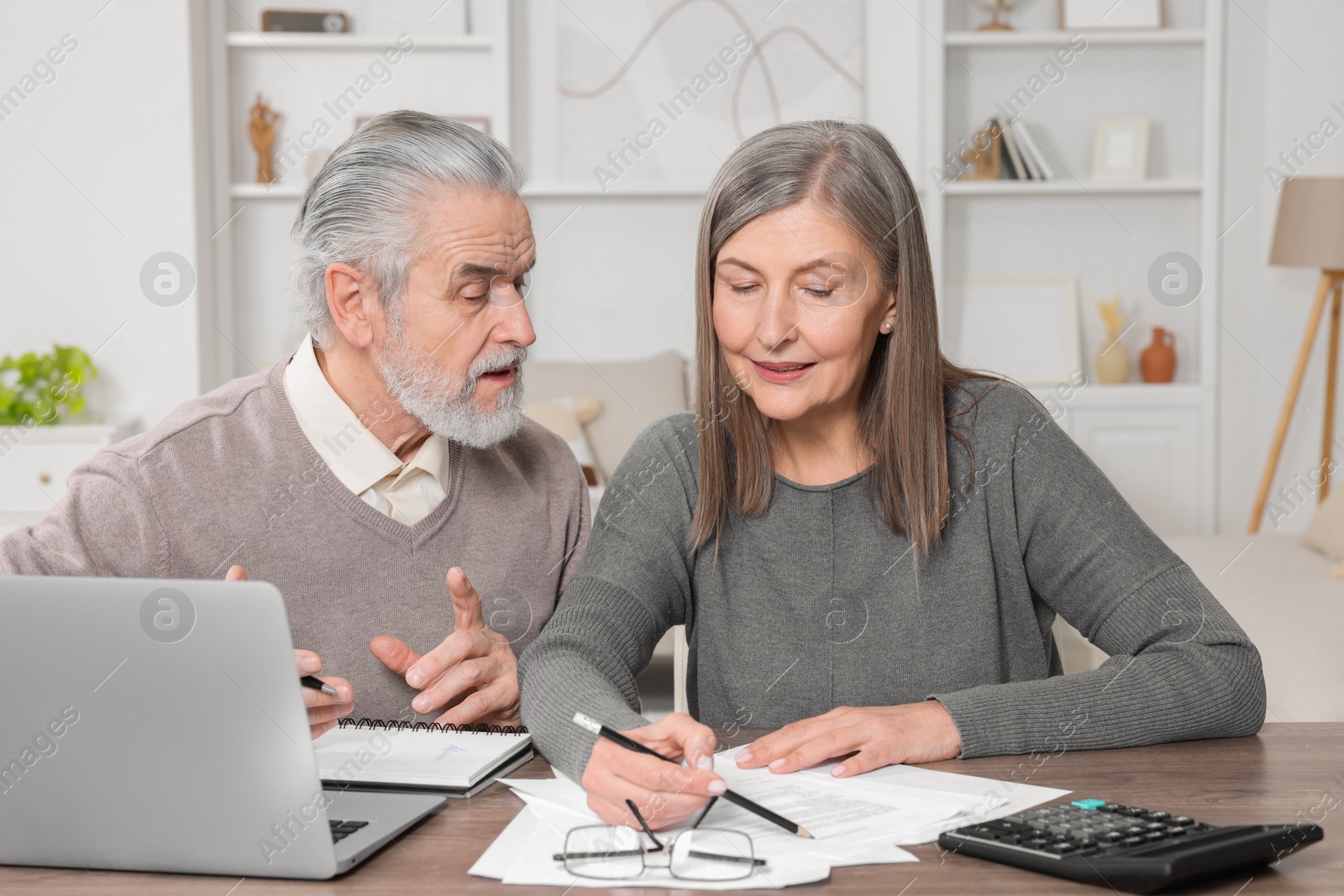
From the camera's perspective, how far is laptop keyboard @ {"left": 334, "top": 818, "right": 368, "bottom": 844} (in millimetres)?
930

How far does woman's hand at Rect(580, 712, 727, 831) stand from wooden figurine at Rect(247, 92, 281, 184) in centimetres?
382

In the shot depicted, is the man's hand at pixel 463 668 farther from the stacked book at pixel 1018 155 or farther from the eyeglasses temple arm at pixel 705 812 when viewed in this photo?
the stacked book at pixel 1018 155

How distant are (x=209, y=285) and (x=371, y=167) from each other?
9.75ft

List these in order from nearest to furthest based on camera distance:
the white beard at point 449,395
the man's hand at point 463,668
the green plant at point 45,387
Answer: the man's hand at point 463,668 < the white beard at point 449,395 < the green plant at point 45,387

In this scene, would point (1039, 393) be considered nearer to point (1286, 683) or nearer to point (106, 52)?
point (1286, 683)

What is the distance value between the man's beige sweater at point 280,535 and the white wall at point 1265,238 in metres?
3.70

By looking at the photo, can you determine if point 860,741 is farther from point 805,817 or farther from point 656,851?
point 656,851

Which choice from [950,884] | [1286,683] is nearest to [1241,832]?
[950,884]

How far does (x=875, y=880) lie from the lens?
0.87 metres

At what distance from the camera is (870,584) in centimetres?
150

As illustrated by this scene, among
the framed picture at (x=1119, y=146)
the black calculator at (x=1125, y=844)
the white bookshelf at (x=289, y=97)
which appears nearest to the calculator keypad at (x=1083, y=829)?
the black calculator at (x=1125, y=844)

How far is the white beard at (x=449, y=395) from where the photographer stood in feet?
5.05

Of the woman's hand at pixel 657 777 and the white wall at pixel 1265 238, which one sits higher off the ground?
the white wall at pixel 1265 238

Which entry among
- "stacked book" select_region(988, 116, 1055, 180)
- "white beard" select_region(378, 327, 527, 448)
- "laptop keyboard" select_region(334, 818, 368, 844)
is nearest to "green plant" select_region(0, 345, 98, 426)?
"white beard" select_region(378, 327, 527, 448)
